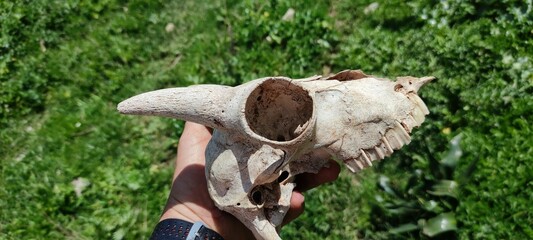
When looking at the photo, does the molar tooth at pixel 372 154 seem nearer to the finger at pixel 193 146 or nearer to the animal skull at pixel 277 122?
the animal skull at pixel 277 122

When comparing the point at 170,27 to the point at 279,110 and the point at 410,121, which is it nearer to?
the point at 279,110

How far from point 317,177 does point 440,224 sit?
922 millimetres

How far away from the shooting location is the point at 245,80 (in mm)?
4125

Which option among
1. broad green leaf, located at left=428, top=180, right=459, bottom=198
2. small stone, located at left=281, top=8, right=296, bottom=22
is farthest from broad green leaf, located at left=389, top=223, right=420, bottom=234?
small stone, located at left=281, top=8, right=296, bottom=22

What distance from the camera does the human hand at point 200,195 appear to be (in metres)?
2.66

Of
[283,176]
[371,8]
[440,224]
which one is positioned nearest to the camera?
[283,176]

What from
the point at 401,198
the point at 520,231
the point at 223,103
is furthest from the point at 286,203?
the point at 520,231

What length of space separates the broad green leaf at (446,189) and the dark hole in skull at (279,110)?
131 cm

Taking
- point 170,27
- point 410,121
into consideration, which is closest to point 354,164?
point 410,121

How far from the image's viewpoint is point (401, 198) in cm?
333

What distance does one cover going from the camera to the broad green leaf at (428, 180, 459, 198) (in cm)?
312

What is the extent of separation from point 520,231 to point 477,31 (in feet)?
4.95

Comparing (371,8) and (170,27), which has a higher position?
(371,8)

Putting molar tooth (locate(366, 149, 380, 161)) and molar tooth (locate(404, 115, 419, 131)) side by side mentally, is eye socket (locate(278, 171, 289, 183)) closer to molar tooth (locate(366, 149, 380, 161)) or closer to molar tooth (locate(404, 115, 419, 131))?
molar tooth (locate(366, 149, 380, 161))
